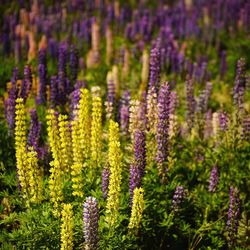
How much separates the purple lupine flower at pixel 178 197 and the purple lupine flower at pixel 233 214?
0.49m

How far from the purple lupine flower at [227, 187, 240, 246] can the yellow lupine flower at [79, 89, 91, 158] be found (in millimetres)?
1533

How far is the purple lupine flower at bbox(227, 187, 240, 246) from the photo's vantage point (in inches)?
216

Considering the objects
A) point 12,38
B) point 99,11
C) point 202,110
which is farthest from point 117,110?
point 99,11

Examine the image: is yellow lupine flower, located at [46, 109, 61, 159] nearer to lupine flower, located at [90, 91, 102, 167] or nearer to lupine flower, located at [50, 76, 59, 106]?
Answer: lupine flower, located at [90, 91, 102, 167]

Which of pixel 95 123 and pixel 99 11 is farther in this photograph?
pixel 99 11

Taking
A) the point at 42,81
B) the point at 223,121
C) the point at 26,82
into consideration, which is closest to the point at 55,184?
the point at 26,82

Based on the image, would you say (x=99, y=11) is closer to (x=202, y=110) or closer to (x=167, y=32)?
(x=167, y=32)

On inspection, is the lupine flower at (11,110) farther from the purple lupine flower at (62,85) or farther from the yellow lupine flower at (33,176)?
the yellow lupine flower at (33,176)

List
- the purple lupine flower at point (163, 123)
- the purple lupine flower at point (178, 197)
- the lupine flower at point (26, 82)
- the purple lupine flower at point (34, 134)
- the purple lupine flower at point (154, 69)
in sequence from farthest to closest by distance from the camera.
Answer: the lupine flower at point (26, 82)
the purple lupine flower at point (154, 69)
the purple lupine flower at point (34, 134)
the purple lupine flower at point (163, 123)
the purple lupine flower at point (178, 197)

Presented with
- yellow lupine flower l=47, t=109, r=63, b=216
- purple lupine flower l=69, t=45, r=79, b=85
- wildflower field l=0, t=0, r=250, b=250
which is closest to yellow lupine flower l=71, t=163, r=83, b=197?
wildflower field l=0, t=0, r=250, b=250

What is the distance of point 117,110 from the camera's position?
736 centimetres

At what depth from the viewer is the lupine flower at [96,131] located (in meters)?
5.16

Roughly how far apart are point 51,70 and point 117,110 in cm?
272

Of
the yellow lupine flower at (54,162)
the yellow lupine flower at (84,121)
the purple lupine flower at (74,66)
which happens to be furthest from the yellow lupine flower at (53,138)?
the purple lupine flower at (74,66)
